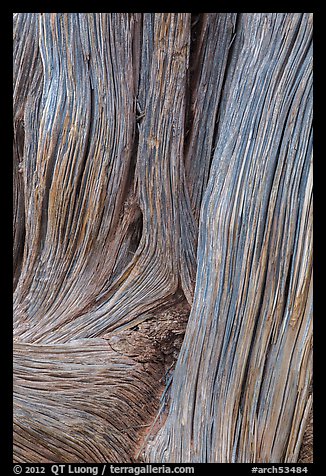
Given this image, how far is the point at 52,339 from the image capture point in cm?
155

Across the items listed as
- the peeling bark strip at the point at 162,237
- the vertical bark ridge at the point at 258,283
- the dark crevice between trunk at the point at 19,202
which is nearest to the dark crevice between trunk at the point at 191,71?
the peeling bark strip at the point at 162,237

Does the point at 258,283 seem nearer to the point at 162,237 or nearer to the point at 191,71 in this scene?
the point at 162,237

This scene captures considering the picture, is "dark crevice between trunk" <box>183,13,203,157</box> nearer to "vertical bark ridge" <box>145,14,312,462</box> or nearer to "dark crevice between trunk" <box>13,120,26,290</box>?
"vertical bark ridge" <box>145,14,312,462</box>

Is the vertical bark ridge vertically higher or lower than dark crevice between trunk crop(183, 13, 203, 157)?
lower

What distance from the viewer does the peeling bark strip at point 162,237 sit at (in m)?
1.41

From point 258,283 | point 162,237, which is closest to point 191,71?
point 162,237

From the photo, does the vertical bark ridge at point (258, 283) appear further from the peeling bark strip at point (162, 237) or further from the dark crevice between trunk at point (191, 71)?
the dark crevice between trunk at point (191, 71)

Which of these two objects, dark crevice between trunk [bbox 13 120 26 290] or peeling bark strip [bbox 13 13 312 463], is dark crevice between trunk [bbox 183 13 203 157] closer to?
peeling bark strip [bbox 13 13 312 463]

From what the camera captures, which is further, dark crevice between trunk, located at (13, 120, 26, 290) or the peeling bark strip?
dark crevice between trunk, located at (13, 120, 26, 290)

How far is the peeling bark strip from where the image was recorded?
4.61ft

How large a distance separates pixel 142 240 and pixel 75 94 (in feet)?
1.72

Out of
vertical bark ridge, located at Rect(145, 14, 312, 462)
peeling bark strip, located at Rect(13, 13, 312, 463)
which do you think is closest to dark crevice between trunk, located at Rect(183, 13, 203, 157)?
peeling bark strip, located at Rect(13, 13, 312, 463)

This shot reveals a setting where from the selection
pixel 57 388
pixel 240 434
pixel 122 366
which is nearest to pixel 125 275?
pixel 122 366
